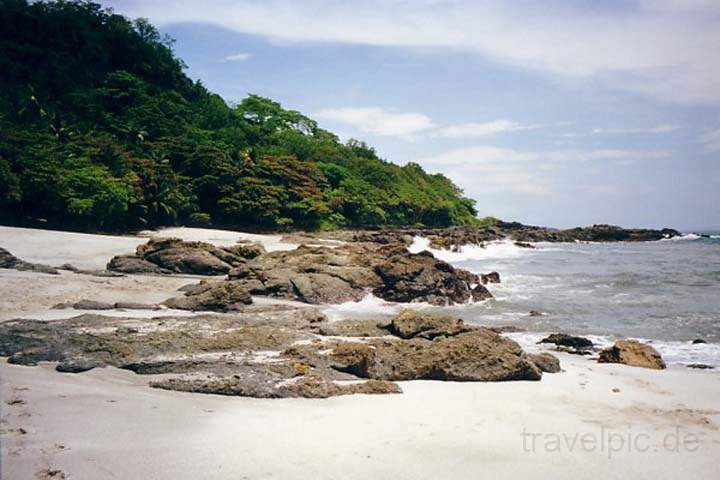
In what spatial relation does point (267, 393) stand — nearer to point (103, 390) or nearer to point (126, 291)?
point (103, 390)

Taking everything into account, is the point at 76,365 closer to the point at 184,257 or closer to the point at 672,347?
the point at 672,347

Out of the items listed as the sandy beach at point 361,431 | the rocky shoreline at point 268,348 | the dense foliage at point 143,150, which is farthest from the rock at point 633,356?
the dense foliage at point 143,150

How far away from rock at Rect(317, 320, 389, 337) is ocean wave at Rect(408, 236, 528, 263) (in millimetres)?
27053

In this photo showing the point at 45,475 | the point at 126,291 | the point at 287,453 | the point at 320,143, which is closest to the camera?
the point at 45,475

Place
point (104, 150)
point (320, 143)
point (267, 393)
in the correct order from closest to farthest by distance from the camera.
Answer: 1. point (267, 393)
2. point (104, 150)
3. point (320, 143)

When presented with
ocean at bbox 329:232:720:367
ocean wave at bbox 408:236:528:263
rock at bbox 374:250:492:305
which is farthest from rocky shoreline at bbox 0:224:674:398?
ocean wave at bbox 408:236:528:263

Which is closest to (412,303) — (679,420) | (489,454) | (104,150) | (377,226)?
(679,420)

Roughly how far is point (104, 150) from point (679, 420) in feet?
111

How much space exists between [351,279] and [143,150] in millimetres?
28803

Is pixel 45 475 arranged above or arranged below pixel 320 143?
below

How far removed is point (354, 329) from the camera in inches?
417

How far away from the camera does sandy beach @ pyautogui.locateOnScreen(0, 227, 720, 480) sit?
13.6ft

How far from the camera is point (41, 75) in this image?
45.1 metres

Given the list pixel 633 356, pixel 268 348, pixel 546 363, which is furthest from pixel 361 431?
pixel 633 356
